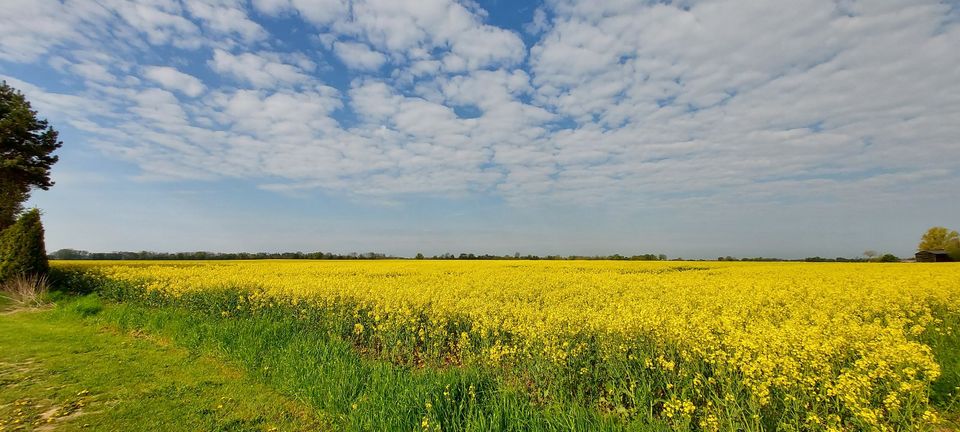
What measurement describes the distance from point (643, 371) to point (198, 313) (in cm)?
1207

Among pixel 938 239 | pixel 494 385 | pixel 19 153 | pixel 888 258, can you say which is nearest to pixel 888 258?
pixel 888 258

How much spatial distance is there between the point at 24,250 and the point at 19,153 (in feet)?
40.4

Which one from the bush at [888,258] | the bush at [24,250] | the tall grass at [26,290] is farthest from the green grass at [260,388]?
the bush at [888,258]

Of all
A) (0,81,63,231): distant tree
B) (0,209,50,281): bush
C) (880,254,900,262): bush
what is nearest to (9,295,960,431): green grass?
(0,209,50,281): bush

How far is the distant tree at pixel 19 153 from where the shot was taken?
24.4 metres

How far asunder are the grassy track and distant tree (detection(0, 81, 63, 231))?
23.3m

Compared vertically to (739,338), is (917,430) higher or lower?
lower

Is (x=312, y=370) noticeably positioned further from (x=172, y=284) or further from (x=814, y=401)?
(x=172, y=284)

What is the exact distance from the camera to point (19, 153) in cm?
2558

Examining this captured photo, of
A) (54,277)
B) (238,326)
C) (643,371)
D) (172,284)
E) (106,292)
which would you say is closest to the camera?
(643,371)

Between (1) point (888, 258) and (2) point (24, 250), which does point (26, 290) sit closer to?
(2) point (24, 250)

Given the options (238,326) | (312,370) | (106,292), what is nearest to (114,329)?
(238,326)

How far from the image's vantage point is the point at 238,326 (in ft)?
30.4

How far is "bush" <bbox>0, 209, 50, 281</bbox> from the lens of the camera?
1797cm
